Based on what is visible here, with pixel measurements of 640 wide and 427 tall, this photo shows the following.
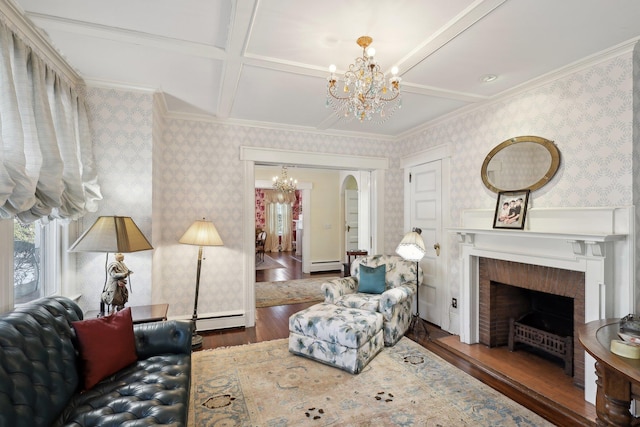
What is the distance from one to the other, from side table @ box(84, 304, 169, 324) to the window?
1.29ft

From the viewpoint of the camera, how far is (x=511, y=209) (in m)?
3.01

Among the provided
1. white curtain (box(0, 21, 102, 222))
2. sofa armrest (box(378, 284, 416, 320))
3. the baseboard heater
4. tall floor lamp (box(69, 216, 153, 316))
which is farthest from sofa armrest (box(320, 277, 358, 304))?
the baseboard heater

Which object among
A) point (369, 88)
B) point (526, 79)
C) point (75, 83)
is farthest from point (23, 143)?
point (526, 79)

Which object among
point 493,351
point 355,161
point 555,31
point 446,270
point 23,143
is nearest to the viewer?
point 23,143

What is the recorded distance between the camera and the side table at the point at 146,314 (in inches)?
97.2

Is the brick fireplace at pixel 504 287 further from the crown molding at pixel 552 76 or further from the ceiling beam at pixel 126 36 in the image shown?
the ceiling beam at pixel 126 36

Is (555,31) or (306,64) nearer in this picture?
(555,31)

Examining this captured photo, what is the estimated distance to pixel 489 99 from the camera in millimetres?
3230

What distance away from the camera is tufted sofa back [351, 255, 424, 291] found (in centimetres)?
388

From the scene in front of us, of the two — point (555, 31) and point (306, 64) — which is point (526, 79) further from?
point (306, 64)

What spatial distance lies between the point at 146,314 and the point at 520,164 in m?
3.66

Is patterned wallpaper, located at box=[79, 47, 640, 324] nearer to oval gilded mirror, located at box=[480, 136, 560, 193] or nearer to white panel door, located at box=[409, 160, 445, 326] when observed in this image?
oval gilded mirror, located at box=[480, 136, 560, 193]

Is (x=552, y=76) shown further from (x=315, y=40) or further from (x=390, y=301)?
(x=390, y=301)

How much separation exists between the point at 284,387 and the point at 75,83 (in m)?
3.23
